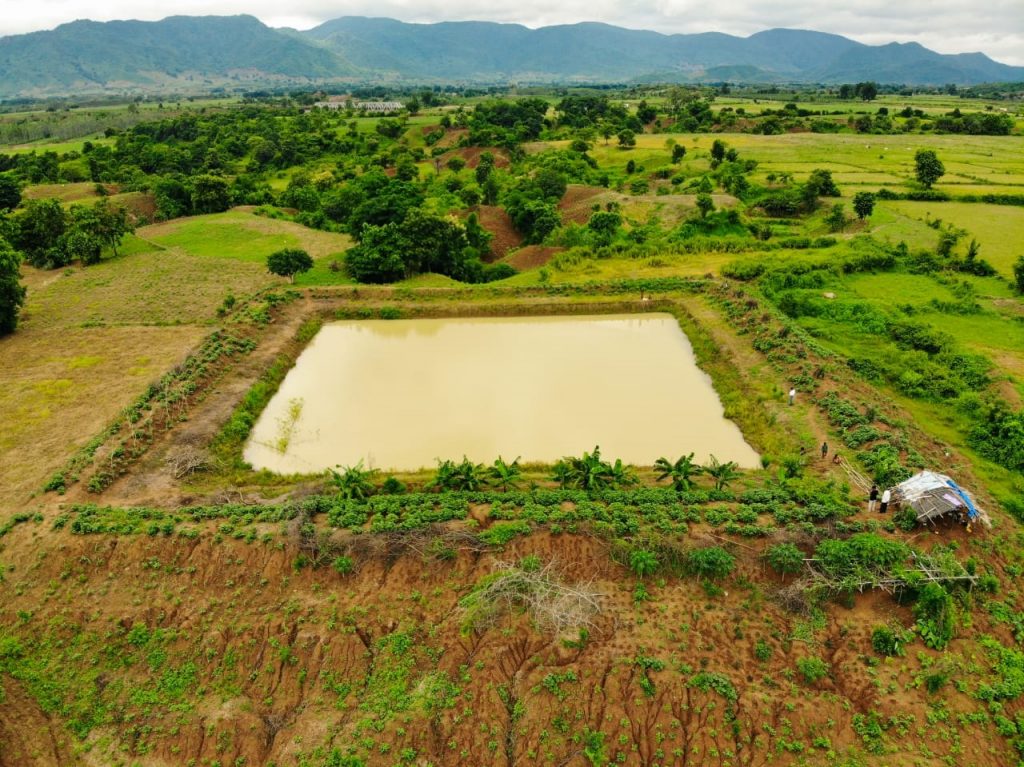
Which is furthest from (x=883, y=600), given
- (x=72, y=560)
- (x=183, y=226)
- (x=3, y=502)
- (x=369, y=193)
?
(x=183, y=226)

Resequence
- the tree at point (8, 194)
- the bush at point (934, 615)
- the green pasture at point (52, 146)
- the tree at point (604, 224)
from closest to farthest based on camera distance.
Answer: the bush at point (934, 615) < the tree at point (604, 224) < the tree at point (8, 194) < the green pasture at point (52, 146)

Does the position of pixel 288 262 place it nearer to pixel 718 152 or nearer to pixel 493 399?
pixel 493 399

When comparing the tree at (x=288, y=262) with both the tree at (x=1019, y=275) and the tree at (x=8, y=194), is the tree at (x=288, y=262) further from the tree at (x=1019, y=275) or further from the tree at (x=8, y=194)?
the tree at (x=1019, y=275)

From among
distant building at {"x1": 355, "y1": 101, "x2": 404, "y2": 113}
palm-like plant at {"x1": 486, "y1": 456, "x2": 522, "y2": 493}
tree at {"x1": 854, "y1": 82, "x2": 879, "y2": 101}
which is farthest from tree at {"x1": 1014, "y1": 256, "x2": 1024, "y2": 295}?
distant building at {"x1": 355, "y1": 101, "x2": 404, "y2": 113}

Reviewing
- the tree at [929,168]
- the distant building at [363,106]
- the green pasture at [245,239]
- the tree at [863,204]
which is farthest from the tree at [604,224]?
the distant building at [363,106]

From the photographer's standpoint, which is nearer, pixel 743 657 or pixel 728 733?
pixel 728 733

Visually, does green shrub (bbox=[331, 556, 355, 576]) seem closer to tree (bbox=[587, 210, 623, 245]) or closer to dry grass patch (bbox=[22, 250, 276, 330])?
dry grass patch (bbox=[22, 250, 276, 330])

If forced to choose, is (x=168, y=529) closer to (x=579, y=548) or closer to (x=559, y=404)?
(x=579, y=548)
